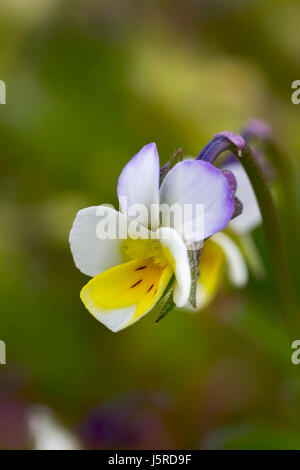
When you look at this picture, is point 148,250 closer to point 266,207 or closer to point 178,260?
point 178,260

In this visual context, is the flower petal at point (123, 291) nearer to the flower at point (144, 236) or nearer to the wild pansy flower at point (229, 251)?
the flower at point (144, 236)

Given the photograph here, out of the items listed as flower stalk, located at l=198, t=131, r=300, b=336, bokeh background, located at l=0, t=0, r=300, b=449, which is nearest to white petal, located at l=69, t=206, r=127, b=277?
flower stalk, located at l=198, t=131, r=300, b=336

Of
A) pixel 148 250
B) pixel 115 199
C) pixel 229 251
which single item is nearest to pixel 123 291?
pixel 148 250

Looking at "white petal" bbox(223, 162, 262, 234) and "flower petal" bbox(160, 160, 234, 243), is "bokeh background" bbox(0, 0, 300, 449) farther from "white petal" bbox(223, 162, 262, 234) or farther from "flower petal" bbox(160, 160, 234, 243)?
"flower petal" bbox(160, 160, 234, 243)

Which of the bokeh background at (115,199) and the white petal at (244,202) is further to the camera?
the bokeh background at (115,199)

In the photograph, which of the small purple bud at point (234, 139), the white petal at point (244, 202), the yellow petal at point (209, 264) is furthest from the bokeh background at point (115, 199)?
the small purple bud at point (234, 139)

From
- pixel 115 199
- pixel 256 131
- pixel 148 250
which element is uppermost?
pixel 115 199
